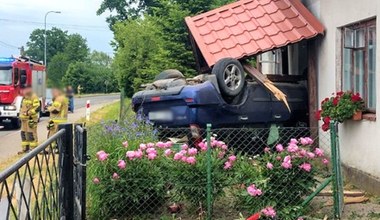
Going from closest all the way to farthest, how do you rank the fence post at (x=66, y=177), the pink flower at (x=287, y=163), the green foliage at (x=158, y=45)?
1. the fence post at (x=66, y=177)
2. the pink flower at (x=287, y=163)
3. the green foliage at (x=158, y=45)

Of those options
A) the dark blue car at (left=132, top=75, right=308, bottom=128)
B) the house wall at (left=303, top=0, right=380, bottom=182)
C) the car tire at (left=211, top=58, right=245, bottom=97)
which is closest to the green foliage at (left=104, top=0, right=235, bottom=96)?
the dark blue car at (left=132, top=75, right=308, bottom=128)

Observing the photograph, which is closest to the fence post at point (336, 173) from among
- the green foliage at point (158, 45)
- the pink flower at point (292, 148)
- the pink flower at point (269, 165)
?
the pink flower at point (292, 148)

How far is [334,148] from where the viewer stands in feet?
18.6

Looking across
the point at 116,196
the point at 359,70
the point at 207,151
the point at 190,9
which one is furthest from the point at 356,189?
the point at 190,9

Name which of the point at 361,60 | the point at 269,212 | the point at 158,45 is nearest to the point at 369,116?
the point at 361,60

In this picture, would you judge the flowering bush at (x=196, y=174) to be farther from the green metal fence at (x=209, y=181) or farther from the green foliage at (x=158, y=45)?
the green foliage at (x=158, y=45)

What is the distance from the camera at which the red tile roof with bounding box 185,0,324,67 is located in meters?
9.20

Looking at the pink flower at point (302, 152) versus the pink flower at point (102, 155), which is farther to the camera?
→ the pink flower at point (102, 155)

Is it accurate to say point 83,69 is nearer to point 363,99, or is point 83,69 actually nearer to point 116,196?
point 116,196

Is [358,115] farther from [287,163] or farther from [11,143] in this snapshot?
[11,143]

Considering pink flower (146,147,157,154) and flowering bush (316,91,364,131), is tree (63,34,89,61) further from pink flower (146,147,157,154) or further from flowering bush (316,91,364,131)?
flowering bush (316,91,364,131)

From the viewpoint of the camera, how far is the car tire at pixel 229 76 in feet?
29.5

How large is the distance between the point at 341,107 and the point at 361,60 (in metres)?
0.84

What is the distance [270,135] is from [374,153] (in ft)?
5.03
